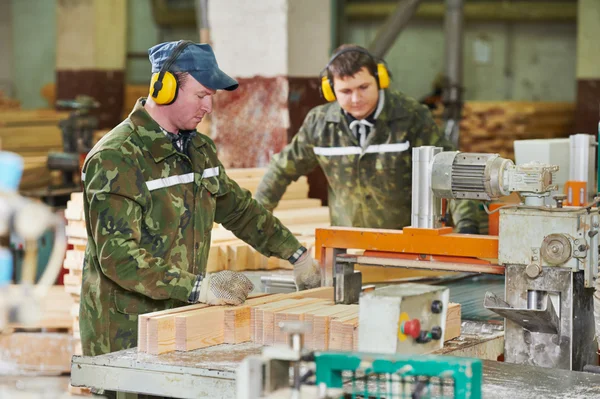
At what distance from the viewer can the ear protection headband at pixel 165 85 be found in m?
3.90

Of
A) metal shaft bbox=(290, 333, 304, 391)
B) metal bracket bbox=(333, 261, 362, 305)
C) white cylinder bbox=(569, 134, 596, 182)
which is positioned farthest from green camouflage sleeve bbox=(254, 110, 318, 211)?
metal shaft bbox=(290, 333, 304, 391)

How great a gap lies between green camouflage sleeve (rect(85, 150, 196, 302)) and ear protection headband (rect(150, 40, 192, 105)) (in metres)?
0.30

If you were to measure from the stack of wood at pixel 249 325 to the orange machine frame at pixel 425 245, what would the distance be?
18cm

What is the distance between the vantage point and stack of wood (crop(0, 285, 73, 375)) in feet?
21.9

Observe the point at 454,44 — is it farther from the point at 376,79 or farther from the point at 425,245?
the point at 425,245

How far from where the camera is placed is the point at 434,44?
572 inches

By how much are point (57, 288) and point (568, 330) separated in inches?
191

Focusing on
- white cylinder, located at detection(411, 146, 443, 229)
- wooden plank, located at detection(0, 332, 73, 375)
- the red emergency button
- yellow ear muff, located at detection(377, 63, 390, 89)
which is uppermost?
yellow ear muff, located at detection(377, 63, 390, 89)

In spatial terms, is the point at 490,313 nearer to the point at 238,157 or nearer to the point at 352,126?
the point at 352,126

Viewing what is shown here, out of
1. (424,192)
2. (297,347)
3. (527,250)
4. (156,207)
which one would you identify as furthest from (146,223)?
(297,347)

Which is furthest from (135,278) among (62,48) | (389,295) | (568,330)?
(62,48)

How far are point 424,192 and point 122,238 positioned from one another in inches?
42.3

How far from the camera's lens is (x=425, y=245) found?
12.4ft

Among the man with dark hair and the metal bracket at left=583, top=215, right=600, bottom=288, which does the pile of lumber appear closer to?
the man with dark hair
